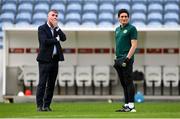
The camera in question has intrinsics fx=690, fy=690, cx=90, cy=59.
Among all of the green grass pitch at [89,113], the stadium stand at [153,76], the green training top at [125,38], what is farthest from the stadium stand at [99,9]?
the green training top at [125,38]

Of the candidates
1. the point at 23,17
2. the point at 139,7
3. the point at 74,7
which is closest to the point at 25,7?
the point at 23,17

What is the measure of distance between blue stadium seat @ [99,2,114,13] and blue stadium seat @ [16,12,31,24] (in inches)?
101

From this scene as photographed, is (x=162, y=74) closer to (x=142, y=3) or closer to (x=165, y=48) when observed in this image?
(x=165, y=48)

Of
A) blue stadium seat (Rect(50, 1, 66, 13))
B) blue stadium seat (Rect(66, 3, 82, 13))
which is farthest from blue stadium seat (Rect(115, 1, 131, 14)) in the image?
blue stadium seat (Rect(50, 1, 66, 13))

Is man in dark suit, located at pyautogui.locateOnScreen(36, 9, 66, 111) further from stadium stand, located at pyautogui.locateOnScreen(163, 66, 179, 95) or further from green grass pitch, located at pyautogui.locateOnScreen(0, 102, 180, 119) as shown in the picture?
stadium stand, located at pyautogui.locateOnScreen(163, 66, 179, 95)

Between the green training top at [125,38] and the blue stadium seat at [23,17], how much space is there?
1200cm

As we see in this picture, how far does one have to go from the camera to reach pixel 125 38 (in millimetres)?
12328

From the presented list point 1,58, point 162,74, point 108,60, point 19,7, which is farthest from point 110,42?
point 19,7

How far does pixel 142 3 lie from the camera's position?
25016 mm

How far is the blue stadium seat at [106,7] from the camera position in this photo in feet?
80.3

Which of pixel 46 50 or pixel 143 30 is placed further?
pixel 143 30

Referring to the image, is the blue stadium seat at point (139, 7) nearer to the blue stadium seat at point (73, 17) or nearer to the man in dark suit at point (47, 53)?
the blue stadium seat at point (73, 17)

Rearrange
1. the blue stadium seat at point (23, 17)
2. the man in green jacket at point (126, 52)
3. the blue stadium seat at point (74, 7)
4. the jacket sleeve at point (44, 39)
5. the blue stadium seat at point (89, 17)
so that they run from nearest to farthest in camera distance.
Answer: the man in green jacket at point (126, 52) → the jacket sleeve at point (44, 39) → the blue stadium seat at point (89, 17) → the blue stadium seat at point (23, 17) → the blue stadium seat at point (74, 7)

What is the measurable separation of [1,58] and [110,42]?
3.39 meters
